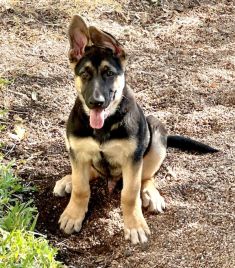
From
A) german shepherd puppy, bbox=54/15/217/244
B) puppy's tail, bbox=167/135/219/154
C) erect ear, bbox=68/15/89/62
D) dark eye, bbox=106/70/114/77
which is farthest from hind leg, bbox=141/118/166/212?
erect ear, bbox=68/15/89/62

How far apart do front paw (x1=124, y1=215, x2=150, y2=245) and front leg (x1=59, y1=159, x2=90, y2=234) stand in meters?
0.36

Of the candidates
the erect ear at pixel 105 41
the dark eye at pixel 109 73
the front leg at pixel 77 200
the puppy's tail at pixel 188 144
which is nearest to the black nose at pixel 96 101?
the dark eye at pixel 109 73

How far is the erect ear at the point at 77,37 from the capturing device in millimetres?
4031

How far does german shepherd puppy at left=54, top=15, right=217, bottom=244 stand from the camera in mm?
4027

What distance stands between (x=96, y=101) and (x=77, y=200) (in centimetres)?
98

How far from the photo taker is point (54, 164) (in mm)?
5113

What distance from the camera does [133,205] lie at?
171 inches

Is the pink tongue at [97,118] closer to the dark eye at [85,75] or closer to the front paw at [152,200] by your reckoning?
the dark eye at [85,75]

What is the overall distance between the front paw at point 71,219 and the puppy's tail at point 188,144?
111cm

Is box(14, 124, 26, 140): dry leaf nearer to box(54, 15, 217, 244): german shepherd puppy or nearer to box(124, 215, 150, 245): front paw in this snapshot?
box(54, 15, 217, 244): german shepherd puppy

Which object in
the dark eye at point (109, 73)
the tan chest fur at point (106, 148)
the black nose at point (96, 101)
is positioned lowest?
the tan chest fur at point (106, 148)

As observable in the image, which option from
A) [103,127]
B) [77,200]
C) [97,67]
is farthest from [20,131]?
[97,67]

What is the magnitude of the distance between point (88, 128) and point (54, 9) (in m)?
3.73

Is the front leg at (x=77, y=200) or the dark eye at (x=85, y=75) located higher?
the dark eye at (x=85, y=75)
